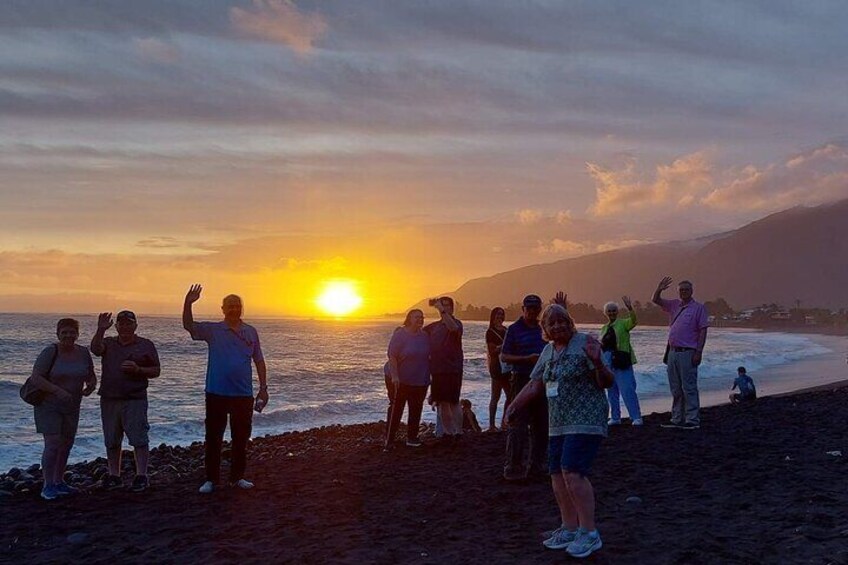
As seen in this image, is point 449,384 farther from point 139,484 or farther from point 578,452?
point 578,452

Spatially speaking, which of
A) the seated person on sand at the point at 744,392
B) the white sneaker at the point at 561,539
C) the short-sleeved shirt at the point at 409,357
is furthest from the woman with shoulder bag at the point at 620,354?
the white sneaker at the point at 561,539

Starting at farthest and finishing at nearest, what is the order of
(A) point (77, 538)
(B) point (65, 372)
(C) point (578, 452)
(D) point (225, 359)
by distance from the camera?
(B) point (65, 372), (D) point (225, 359), (A) point (77, 538), (C) point (578, 452)

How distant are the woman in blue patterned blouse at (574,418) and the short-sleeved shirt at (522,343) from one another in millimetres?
2776

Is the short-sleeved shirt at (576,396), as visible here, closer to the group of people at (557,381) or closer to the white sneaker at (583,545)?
the group of people at (557,381)

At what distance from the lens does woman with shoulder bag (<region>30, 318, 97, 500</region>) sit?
8156 millimetres

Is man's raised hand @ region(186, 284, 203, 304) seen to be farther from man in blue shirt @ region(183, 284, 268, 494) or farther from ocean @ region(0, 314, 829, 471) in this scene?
ocean @ region(0, 314, 829, 471)

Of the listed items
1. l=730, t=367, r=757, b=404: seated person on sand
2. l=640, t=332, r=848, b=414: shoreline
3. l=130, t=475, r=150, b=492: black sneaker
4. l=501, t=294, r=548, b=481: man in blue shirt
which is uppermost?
l=501, t=294, r=548, b=481: man in blue shirt

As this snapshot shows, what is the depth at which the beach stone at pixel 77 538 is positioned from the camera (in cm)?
666

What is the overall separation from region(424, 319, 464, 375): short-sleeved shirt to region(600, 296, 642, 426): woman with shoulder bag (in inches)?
106

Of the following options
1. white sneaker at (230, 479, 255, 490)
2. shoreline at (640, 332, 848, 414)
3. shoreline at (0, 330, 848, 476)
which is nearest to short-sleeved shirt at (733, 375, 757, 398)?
shoreline at (640, 332, 848, 414)

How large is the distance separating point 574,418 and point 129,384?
4992mm

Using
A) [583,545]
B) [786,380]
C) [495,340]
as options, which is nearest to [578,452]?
[583,545]

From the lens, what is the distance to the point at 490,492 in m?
7.97

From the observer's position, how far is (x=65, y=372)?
825 centimetres
